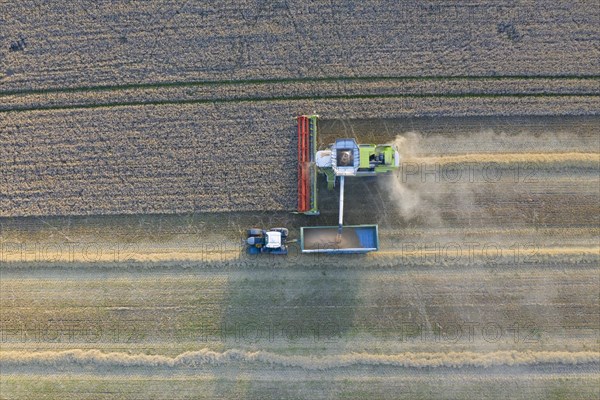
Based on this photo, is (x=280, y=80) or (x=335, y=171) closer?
(x=335, y=171)

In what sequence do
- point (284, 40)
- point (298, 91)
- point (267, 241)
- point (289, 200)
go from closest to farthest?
1. point (267, 241)
2. point (289, 200)
3. point (298, 91)
4. point (284, 40)

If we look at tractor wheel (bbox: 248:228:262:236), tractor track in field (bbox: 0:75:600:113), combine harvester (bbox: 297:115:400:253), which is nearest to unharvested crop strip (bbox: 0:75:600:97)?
tractor track in field (bbox: 0:75:600:113)

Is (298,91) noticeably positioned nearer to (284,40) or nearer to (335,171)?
(284,40)

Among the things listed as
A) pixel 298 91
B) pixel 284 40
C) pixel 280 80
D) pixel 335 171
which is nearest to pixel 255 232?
pixel 335 171

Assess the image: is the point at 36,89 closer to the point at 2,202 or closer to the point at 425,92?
the point at 2,202

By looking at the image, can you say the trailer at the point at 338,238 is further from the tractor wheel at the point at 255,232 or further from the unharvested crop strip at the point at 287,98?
the unharvested crop strip at the point at 287,98

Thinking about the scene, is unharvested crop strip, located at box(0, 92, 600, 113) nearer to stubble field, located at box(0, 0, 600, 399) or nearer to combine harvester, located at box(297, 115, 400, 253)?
stubble field, located at box(0, 0, 600, 399)
